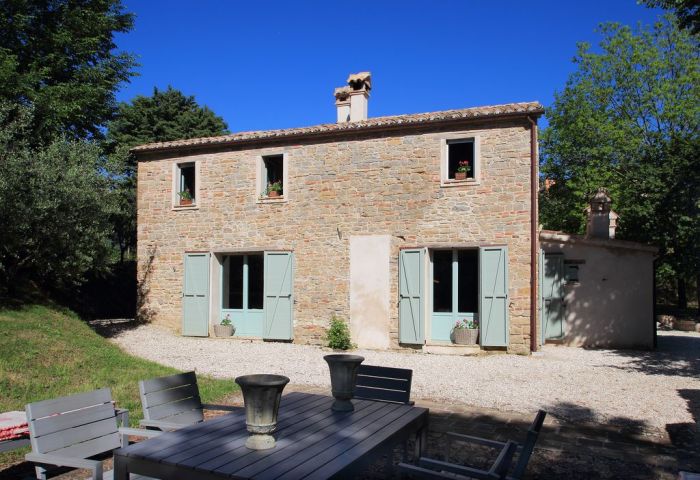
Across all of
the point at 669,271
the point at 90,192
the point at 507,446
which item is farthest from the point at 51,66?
the point at 669,271

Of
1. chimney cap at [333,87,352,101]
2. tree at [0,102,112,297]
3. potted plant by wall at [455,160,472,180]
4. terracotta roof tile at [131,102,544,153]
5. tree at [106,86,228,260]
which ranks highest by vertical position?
tree at [106,86,228,260]

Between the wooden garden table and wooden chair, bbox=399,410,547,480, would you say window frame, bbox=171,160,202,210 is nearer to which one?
the wooden garden table

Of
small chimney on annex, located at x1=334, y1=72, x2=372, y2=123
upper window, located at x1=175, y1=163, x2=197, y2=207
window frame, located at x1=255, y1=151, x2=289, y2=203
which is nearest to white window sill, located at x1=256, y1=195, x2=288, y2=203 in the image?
window frame, located at x1=255, y1=151, x2=289, y2=203

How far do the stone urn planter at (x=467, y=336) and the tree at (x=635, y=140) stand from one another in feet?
30.4

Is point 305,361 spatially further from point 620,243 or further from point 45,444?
point 620,243

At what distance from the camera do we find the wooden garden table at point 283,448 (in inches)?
90.4

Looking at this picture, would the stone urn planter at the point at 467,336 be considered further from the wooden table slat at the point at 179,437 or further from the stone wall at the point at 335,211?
the wooden table slat at the point at 179,437

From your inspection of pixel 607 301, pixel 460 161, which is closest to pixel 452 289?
pixel 460 161

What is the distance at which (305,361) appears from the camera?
29.8 feet

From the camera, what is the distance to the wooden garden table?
7.54 feet

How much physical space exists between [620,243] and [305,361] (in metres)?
7.08

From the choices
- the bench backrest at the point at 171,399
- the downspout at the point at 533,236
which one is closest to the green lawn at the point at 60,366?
the bench backrest at the point at 171,399

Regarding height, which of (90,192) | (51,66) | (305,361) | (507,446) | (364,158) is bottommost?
(305,361)

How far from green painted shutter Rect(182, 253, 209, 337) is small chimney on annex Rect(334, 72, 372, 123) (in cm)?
477
